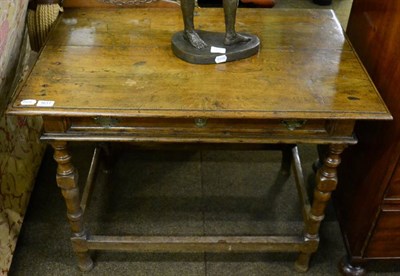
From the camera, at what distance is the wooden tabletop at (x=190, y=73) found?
3.16 feet

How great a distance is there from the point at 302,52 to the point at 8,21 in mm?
724

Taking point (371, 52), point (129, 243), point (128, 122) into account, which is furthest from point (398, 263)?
point (128, 122)

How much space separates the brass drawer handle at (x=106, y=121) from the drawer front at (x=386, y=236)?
2.19 ft

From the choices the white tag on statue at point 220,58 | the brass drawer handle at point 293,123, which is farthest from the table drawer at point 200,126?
the white tag on statue at point 220,58

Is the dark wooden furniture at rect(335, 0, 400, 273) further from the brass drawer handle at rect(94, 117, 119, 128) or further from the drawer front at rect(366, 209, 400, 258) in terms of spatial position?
the brass drawer handle at rect(94, 117, 119, 128)

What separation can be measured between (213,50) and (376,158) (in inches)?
18.3

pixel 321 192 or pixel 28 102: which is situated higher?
pixel 28 102

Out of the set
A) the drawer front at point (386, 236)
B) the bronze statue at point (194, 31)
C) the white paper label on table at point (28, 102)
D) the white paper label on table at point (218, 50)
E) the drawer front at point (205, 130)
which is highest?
the bronze statue at point (194, 31)

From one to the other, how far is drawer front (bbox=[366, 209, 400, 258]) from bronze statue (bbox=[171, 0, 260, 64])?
506mm

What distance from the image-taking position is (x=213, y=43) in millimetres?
1142

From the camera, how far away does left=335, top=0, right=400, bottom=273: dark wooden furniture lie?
1.04m

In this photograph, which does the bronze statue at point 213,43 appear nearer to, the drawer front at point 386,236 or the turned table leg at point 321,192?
the turned table leg at point 321,192

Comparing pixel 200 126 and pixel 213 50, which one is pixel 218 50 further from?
pixel 200 126

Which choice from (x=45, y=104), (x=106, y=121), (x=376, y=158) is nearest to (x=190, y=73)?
(x=106, y=121)
